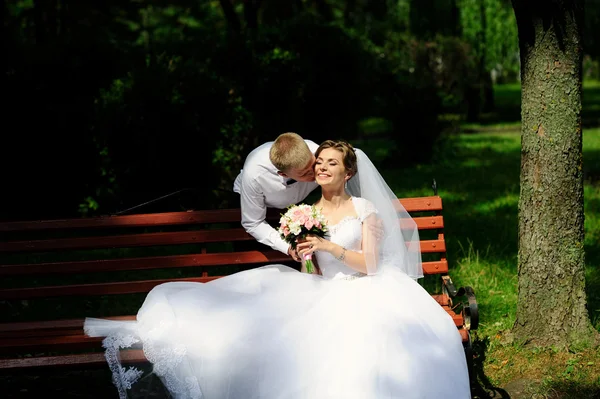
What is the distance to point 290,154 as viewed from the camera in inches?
165

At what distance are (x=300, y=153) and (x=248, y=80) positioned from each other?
5.55 metres

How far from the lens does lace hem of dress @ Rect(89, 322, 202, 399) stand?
364 cm

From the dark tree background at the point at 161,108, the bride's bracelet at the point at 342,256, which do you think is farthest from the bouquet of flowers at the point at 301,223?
the dark tree background at the point at 161,108

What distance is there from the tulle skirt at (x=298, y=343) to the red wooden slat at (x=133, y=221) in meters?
0.67

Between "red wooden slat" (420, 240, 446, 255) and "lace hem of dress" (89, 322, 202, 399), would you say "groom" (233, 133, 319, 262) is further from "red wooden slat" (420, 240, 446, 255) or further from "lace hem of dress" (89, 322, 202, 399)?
"lace hem of dress" (89, 322, 202, 399)

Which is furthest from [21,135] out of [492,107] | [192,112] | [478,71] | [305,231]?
[492,107]

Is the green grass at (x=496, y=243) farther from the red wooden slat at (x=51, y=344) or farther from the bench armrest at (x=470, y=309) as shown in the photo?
the red wooden slat at (x=51, y=344)

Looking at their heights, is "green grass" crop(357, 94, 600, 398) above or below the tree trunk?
below

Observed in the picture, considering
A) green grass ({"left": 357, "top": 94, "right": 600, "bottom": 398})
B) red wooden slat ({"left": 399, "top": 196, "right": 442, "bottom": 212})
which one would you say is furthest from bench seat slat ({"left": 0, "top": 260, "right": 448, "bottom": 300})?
green grass ({"left": 357, "top": 94, "right": 600, "bottom": 398})

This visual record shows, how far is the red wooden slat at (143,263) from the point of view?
455 centimetres

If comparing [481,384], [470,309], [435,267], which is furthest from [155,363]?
[481,384]

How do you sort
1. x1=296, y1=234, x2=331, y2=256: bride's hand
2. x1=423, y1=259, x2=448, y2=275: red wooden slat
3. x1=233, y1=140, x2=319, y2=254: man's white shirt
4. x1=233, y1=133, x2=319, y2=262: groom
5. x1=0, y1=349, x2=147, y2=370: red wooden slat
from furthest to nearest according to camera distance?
x1=423, y1=259, x2=448, y2=275: red wooden slat → x1=233, y1=140, x2=319, y2=254: man's white shirt → x1=233, y1=133, x2=319, y2=262: groom → x1=296, y1=234, x2=331, y2=256: bride's hand → x1=0, y1=349, x2=147, y2=370: red wooden slat

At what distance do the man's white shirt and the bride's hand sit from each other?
32 centimetres

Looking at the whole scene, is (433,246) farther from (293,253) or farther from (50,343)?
(50,343)
